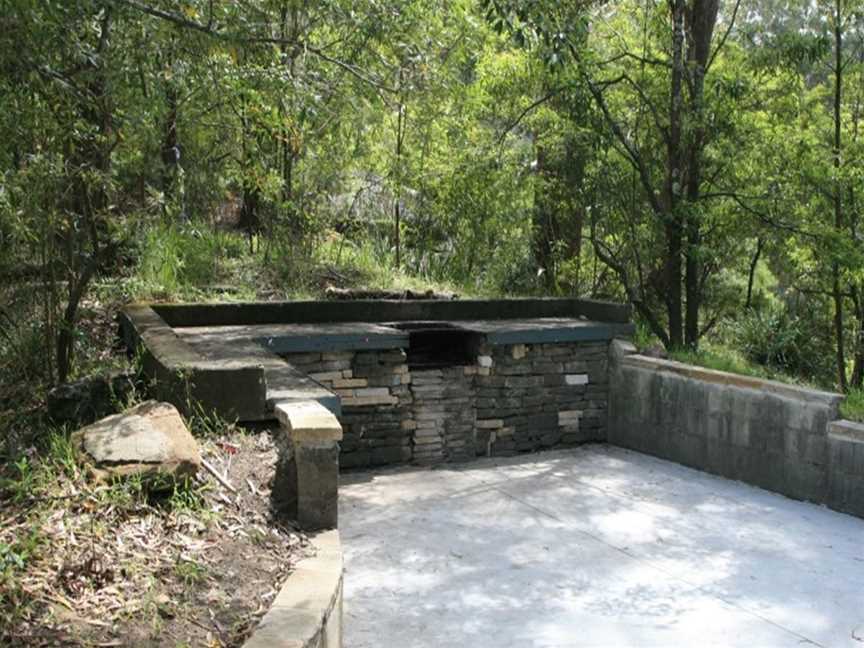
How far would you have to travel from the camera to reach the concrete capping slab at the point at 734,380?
19.7 feet

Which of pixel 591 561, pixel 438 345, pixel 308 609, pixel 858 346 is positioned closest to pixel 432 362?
pixel 438 345

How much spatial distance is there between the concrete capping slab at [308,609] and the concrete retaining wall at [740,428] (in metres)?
4.03

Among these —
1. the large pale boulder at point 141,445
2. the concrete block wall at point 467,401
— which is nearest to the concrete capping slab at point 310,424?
the large pale boulder at point 141,445

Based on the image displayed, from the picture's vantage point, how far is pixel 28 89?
4.52 m

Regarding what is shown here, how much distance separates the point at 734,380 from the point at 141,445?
15.5ft

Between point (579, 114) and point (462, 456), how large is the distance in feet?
11.9

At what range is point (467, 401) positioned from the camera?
293 inches

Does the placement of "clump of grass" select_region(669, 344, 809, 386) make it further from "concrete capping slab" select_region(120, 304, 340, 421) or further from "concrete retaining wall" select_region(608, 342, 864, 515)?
"concrete capping slab" select_region(120, 304, 340, 421)

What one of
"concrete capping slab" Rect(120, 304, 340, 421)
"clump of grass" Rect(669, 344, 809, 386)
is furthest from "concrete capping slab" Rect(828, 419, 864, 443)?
"concrete capping slab" Rect(120, 304, 340, 421)

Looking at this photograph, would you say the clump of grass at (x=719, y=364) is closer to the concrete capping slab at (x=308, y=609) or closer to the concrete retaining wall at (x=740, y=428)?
the concrete retaining wall at (x=740, y=428)

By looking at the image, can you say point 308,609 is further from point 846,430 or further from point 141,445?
point 846,430

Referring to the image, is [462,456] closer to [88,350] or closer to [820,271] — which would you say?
[88,350]

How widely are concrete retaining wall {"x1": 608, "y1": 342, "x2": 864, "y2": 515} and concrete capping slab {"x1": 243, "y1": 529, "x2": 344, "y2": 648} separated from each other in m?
4.03

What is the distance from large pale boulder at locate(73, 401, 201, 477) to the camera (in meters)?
3.36
